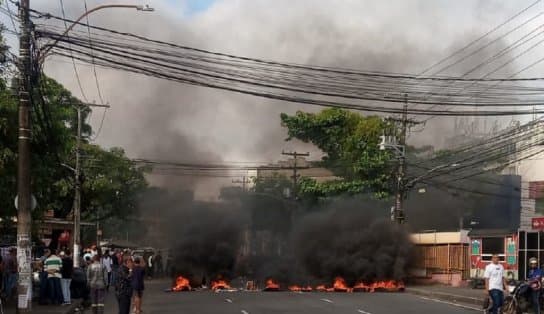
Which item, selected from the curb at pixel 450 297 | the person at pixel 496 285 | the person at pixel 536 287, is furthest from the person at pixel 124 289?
the curb at pixel 450 297

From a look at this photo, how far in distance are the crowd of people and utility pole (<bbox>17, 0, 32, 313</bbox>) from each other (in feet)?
4.97

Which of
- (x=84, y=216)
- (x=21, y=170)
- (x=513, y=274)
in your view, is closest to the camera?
(x=21, y=170)

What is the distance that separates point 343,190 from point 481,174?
9.22m

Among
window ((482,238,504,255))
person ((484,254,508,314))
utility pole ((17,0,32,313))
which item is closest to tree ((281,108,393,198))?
window ((482,238,504,255))

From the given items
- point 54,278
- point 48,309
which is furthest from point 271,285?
point 48,309

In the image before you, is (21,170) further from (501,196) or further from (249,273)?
(501,196)

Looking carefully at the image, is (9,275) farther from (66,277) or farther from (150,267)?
(150,267)

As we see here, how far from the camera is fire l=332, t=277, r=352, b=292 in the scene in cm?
3725

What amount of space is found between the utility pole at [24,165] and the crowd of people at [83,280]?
1515mm

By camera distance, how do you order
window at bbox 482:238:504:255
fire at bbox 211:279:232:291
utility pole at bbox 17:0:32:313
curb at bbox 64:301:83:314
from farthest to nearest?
fire at bbox 211:279:232:291 < window at bbox 482:238:504:255 < curb at bbox 64:301:83:314 < utility pole at bbox 17:0:32:313

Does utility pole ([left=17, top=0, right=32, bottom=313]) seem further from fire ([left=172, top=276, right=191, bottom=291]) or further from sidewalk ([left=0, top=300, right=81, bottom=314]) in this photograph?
fire ([left=172, top=276, right=191, bottom=291])

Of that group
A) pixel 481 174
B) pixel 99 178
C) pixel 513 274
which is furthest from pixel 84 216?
pixel 513 274

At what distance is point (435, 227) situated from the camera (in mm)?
51844

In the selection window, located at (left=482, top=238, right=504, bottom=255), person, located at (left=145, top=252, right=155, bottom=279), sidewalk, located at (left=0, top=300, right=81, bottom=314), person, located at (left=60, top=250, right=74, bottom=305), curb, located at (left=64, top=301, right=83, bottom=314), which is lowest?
person, located at (left=145, top=252, right=155, bottom=279)
